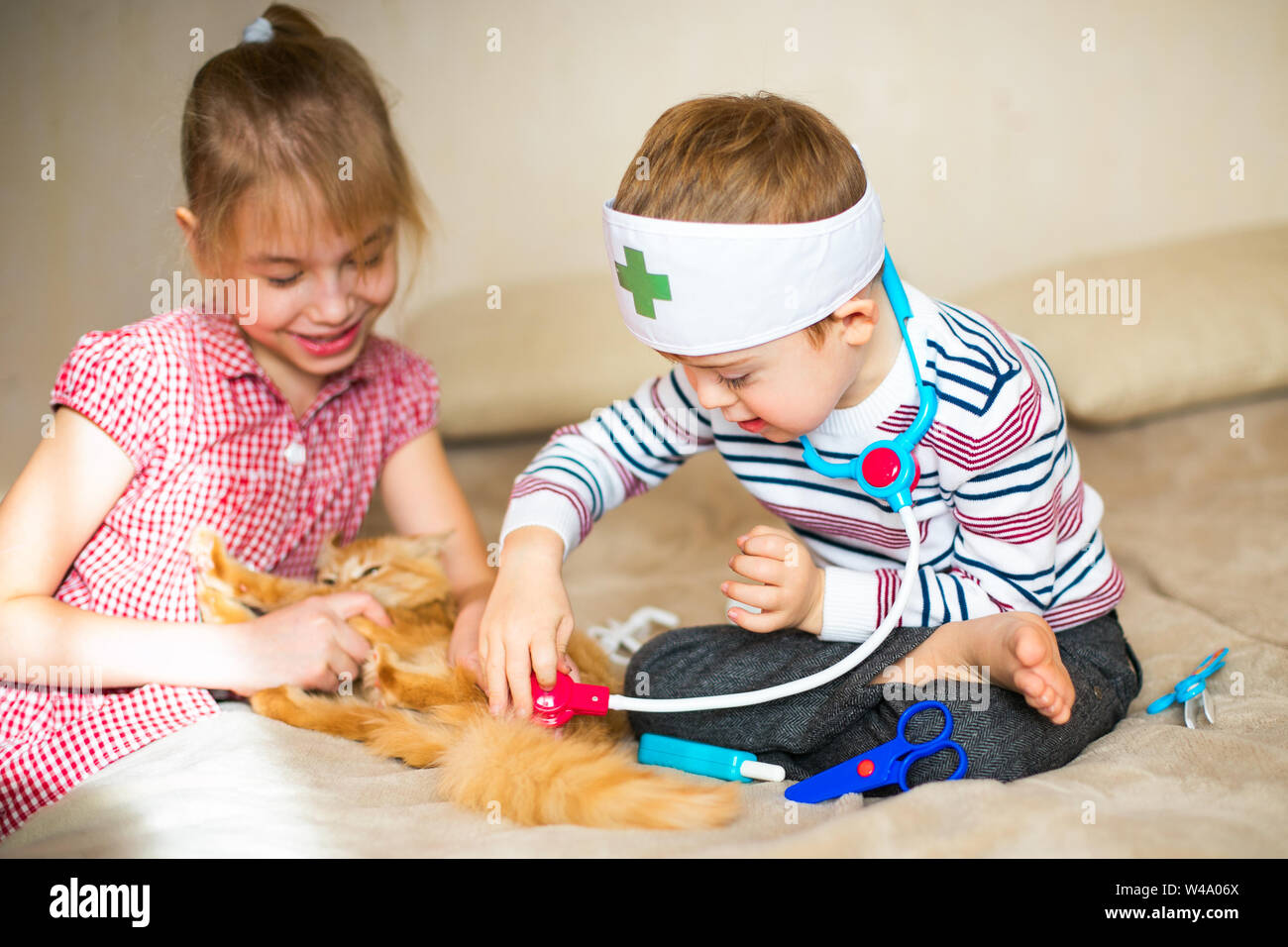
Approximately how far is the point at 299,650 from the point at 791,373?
1.76ft

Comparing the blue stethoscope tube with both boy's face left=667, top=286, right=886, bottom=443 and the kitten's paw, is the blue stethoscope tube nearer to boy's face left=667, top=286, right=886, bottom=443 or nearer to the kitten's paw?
boy's face left=667, top=286, right=886, bottom=443

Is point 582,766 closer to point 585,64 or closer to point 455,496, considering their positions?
point 455,496

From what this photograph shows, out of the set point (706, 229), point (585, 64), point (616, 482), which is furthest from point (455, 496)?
point (585, 64)

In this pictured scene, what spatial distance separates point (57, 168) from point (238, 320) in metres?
0.38

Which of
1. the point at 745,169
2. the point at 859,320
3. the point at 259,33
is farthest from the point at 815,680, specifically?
the point at 259,33

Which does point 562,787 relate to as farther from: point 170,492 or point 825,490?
point 170,492

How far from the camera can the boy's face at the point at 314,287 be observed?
1071 mm

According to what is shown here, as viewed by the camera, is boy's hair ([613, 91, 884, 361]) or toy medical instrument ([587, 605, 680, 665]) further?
toy medical instrument ([587, 605, 680, 665])

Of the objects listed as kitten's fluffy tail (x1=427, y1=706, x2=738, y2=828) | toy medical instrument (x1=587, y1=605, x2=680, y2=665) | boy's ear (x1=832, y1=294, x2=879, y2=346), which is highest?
boy's ear (x1=832, y1=294, x2=879, y2=346)

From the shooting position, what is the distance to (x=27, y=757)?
0.96 metres

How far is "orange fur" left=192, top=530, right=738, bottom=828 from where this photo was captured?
2.56ft

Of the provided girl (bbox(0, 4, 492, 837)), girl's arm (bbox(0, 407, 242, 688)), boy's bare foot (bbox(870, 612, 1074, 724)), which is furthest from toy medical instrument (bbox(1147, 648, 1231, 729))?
girl's arm (bbox(0, 407, 242, 688))

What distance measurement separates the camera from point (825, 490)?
1013 millimetres

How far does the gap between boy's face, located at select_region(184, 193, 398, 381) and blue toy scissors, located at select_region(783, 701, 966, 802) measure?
66cm
